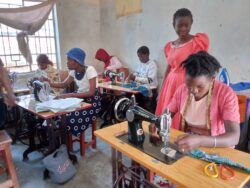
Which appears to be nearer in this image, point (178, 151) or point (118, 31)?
point (178, 151)

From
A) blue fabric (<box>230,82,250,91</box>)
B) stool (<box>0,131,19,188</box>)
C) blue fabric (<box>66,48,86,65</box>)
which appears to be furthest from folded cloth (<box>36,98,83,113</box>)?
blue fabric (<box>230,82,250,91</box>)

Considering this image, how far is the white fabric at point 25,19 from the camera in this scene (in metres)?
3.29

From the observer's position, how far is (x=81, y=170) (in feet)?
7.36

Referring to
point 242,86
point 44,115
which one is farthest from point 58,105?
point 242,86

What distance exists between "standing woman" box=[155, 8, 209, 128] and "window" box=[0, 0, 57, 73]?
314 cm

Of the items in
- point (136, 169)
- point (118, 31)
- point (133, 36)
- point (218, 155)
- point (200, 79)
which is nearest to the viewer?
point (218, 155)

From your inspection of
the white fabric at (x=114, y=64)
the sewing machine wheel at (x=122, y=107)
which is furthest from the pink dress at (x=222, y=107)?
the white fabric at (x=114, y=64)

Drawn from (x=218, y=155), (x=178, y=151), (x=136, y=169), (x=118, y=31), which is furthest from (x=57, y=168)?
(x=118, y=31)

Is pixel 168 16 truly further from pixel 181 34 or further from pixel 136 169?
pixel 136 169

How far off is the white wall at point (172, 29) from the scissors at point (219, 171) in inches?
86.4

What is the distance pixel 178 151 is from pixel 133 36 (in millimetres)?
3516

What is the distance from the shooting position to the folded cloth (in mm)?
1982

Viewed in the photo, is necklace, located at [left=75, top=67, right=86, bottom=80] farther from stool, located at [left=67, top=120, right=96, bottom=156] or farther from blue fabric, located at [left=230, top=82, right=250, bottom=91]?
blue fabric, located at [left=230, top=82, right=250, bottom=91]

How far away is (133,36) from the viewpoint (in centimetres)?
424
